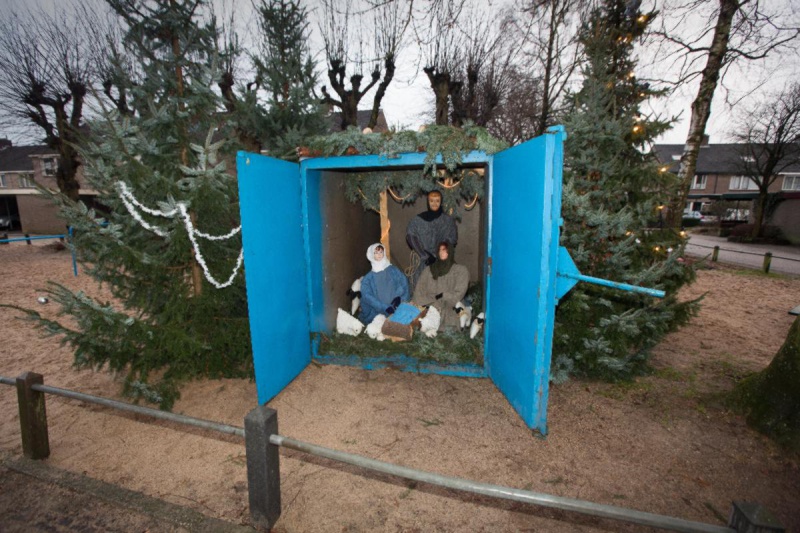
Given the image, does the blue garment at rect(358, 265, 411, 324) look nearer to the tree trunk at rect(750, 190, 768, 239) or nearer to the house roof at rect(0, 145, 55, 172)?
the tree trunk at rect(750, 190, 768, 239)

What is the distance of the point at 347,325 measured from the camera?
17.9ft

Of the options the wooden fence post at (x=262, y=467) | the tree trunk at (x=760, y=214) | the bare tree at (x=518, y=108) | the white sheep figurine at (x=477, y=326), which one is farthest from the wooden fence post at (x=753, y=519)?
the tree trunk at (x=760, y=214)

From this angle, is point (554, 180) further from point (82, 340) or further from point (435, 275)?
point (82, 340)

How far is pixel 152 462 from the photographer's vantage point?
3178 mm

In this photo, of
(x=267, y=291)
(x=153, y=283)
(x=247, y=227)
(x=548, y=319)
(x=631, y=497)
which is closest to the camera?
(x=631, y=497)

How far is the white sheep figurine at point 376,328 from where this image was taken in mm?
5305

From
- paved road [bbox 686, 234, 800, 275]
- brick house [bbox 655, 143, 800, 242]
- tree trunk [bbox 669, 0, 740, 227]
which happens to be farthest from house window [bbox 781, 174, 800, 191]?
tree trunk [bbox 669, 0, 740, 227]

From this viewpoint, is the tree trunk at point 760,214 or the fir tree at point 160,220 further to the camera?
the tree trunk at point 760,214

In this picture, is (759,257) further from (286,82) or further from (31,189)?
(31,189)

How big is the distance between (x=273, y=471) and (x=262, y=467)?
0.35ft

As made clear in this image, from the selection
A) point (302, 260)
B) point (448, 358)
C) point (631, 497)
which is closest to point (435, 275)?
point (448, 358)

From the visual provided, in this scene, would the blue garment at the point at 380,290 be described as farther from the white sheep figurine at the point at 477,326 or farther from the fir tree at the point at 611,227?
the fir tree at the point at 611,227

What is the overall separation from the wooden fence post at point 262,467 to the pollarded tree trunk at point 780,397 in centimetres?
417

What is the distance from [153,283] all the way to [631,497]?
16.1 ft
